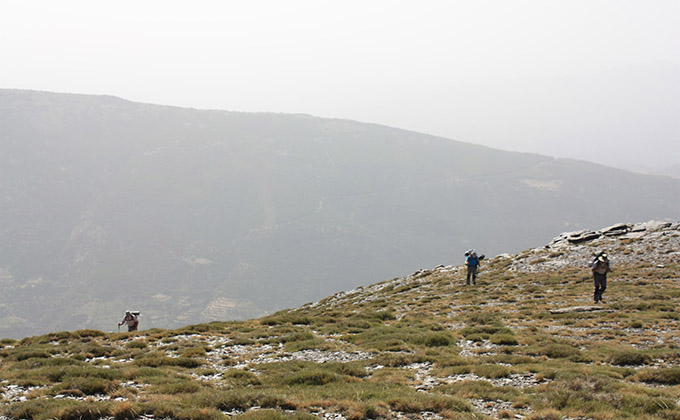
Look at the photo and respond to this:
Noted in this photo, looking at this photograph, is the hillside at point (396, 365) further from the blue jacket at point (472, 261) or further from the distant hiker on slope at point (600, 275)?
the blue jacket at point (472, 261)

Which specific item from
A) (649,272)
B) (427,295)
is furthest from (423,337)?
(649,272)

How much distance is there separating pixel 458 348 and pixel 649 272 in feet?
97.3

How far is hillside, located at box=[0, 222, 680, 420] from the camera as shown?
13.2 meters

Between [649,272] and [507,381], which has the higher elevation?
[649,272]

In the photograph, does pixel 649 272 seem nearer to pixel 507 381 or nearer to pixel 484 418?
pixel 507 381

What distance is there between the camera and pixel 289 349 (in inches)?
953

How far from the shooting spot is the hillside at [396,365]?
13172mm

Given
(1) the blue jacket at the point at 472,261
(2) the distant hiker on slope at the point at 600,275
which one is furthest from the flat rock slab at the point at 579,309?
(1) the blue jacket at the point at 472,261

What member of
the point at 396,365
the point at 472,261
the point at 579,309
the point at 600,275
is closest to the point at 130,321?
the point at 396,365

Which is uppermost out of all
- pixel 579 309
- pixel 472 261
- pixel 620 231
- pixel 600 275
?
pixel 620 231

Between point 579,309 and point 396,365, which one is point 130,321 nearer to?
point 396,365

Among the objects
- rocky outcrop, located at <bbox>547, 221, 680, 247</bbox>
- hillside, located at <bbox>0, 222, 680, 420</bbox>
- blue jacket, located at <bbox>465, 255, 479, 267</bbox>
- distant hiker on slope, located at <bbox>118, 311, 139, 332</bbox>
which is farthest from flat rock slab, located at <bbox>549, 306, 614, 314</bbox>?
rocky outcrop, located at <bbox>547, 221, 680, 247</bbox>

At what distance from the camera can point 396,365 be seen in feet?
66.2

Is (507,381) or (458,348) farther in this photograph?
(458,348)
